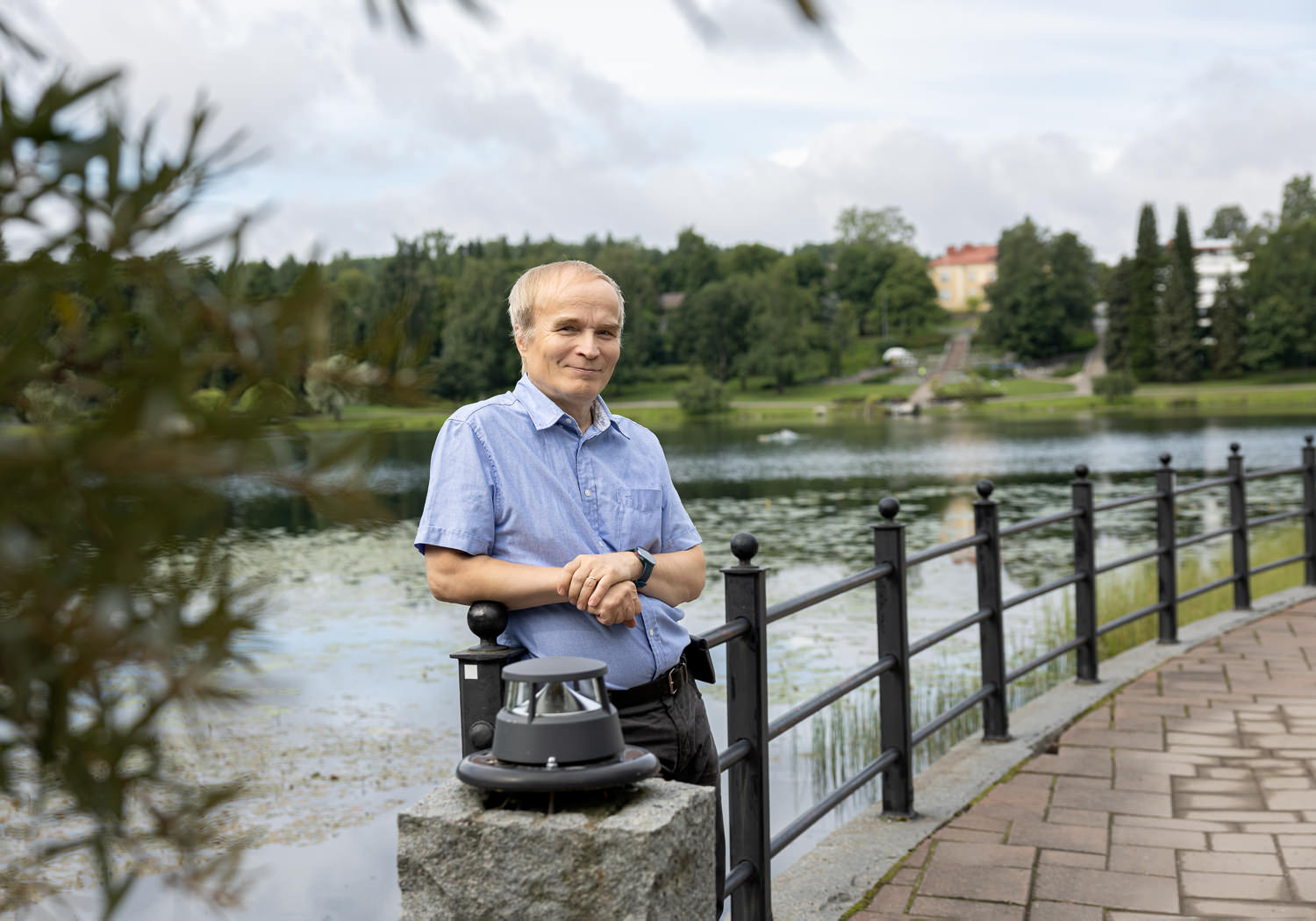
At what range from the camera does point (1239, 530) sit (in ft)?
27.5

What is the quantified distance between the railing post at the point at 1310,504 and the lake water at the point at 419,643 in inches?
76.6

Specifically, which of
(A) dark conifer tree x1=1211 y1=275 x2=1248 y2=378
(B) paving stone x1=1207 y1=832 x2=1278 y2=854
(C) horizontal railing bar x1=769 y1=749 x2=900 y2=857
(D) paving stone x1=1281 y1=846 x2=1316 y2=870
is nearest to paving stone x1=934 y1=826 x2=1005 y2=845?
(C) horizontal railing bar x1=769 y1=749 x2=900 y2=857

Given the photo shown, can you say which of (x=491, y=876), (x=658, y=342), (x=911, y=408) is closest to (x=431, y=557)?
(x=491, y=876)

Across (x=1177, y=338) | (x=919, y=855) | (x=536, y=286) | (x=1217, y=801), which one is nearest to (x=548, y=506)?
(x=536, y=286)

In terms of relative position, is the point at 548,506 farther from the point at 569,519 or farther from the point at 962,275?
the point at 962,275

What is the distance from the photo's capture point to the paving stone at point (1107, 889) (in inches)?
145

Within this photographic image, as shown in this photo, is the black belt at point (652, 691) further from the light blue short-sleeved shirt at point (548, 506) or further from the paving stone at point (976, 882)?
the paving stone at point (976, 882)

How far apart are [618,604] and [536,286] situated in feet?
2.14

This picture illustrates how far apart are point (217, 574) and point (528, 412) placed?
5.82 ft

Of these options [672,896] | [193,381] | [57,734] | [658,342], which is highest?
[658,342]

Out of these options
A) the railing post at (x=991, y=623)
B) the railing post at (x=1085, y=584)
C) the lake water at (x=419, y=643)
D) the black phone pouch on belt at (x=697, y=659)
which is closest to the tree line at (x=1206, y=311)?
the lake water at (x=419, y=643)

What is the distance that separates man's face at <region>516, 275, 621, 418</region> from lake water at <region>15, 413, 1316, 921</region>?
2.08 ft

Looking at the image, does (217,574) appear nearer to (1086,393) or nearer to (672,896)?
(672,896)

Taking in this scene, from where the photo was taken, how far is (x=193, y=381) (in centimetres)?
67
